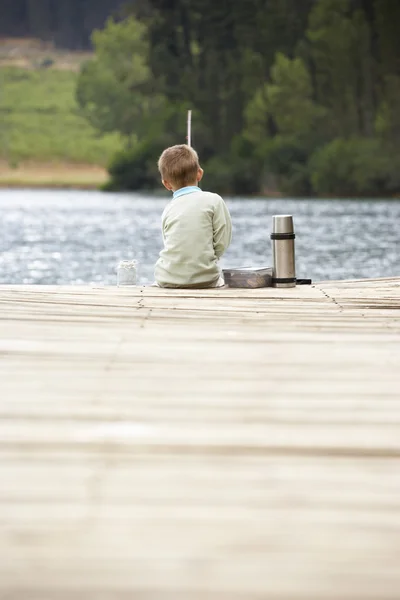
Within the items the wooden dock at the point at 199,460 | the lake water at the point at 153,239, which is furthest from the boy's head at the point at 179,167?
the lake water at the point at 153,239

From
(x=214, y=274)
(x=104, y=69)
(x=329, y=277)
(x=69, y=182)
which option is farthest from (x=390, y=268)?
(x=69, y=182)

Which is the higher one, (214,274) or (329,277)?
(214,274)

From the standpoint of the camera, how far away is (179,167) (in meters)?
4.63

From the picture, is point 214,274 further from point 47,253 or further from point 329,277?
point 47,253

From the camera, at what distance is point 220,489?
193 cm

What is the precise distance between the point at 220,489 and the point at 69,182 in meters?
84.9

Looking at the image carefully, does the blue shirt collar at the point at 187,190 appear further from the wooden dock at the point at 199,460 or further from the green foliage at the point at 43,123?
the green foliage at the point at 43,123

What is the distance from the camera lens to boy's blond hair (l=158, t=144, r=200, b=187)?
182 inches

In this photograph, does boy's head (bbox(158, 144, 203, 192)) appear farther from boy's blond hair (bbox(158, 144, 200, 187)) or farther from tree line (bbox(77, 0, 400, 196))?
→ tree line (bbox(77, 0, 400, 196))

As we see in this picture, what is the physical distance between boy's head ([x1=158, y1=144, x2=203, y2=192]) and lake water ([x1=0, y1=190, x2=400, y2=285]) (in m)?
13.5

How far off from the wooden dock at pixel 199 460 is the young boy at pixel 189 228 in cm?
93

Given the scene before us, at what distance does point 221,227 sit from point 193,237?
0.14 metres

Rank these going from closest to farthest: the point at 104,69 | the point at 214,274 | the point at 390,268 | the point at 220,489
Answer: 1. the point at 220,489
2. the point at 214,274
3. the point at 390,268
4. the point at 104,69

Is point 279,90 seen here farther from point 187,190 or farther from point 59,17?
point 187,190
